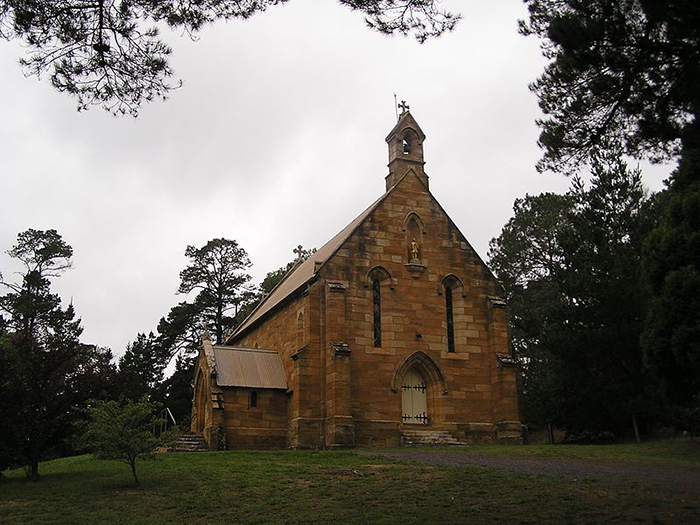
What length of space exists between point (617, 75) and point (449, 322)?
61.6ft

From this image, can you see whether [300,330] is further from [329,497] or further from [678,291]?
[678,291]

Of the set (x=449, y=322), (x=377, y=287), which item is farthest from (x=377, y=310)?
(x=449, y=322)

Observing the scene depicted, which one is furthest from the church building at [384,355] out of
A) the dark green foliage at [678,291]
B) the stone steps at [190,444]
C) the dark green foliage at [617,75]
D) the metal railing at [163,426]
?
the dark green foliage at [617,75]

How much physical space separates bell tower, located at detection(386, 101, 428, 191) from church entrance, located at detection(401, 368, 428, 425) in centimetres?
877

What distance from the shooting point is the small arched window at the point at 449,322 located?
98.1ft

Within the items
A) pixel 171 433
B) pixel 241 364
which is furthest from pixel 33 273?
pixel 171 433

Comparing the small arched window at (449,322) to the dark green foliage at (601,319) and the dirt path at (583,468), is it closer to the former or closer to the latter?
the dark green foliage at (601,319)

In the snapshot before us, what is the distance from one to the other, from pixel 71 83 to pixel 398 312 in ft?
62.4

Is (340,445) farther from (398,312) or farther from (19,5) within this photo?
(19,5)

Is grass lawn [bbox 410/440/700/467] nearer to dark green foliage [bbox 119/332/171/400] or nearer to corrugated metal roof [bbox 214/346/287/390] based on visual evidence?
corrugated metal roof [bbox 214/346/287/390]

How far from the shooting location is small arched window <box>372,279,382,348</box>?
28.7 metres

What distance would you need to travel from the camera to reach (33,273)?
51.3m

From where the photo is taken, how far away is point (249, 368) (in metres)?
30.0

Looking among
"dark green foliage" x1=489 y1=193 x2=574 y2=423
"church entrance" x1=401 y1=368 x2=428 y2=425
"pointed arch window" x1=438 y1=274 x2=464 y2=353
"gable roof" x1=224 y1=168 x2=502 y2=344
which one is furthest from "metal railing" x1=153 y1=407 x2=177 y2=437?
"dark green foliage" x1=489 y1=193 x2=574 y2=423
